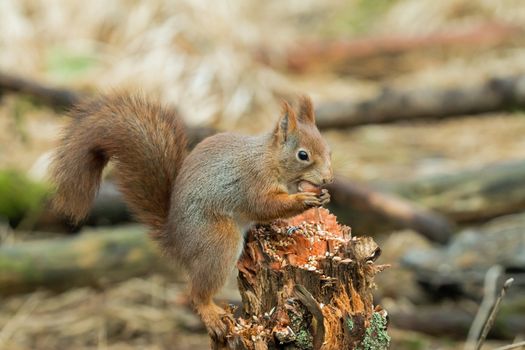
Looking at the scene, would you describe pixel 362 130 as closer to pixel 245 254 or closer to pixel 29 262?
pixel 29 262

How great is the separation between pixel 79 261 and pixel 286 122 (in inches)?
68.6

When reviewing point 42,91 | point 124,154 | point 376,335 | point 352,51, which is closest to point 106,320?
point 42,91

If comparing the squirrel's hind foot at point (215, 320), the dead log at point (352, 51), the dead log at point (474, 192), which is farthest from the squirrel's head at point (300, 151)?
the dead log at point (352, 51)

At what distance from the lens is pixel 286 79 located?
24.3 feet

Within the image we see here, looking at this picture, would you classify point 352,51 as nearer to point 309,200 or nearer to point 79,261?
point 79,261

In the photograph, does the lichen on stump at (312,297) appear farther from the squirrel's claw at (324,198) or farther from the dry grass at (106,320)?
the dry grass at (106,320)

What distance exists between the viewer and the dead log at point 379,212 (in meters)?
4.19

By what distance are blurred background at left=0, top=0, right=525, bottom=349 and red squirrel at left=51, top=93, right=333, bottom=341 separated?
0.28 meters

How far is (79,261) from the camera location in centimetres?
389

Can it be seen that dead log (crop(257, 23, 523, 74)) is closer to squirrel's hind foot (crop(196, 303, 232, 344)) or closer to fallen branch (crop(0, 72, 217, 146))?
fallen branch (crop(0, 72, 217, 146))

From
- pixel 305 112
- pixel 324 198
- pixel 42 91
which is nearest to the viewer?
pixel 324 198

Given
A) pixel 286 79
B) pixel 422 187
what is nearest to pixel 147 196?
pixel 422 187

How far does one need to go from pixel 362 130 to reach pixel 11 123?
2.56 m

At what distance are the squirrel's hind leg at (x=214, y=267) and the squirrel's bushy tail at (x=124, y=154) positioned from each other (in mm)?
298
